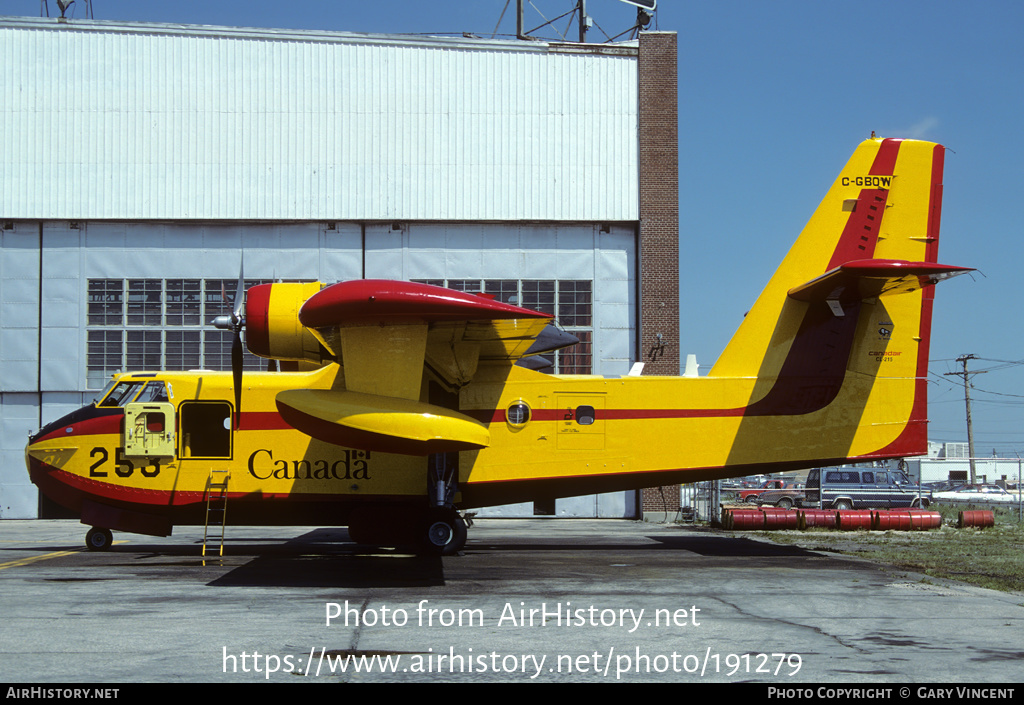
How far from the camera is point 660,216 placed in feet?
89.2

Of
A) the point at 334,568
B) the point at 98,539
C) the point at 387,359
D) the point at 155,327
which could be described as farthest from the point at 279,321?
the point at 155,327

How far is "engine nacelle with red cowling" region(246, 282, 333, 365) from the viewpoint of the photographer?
1285 centimetres

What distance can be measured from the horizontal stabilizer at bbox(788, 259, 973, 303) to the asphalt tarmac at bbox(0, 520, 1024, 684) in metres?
4.23

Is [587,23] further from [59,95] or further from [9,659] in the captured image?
[9,659]

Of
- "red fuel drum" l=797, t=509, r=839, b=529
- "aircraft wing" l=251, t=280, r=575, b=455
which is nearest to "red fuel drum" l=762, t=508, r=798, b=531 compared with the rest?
"red fuel drum" l=797, t=509, r=839, b=529

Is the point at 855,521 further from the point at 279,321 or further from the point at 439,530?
the point at 279,321

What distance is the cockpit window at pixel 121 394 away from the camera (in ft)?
46.6

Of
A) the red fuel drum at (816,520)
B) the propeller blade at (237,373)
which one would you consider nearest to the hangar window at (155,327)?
the propeller blade at (237,373)

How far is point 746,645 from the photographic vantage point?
23.5 feet

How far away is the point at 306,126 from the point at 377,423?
18111 mm

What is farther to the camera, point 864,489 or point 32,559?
point 864,489

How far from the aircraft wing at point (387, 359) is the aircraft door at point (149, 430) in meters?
3.63

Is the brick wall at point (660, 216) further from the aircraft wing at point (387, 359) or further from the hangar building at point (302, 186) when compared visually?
the aircraft wing at point (387, 359)

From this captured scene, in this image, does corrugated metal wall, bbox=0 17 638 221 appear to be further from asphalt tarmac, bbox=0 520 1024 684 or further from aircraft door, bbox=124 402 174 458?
asphalt tarmac, bbox=0 520 1024 684
